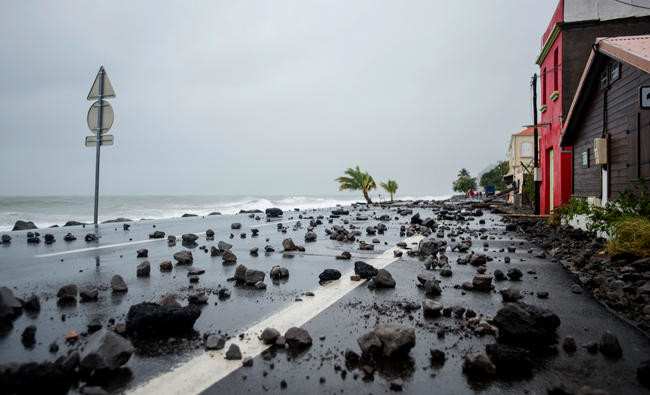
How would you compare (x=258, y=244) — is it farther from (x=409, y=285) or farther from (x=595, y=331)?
(x=595, y=331)

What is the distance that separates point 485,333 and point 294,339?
58.8 inches

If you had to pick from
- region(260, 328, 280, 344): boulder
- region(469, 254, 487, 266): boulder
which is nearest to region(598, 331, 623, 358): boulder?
region(260, 328, 280, 344): boulder

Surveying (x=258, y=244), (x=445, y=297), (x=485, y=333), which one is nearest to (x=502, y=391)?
(x=485, y=333)

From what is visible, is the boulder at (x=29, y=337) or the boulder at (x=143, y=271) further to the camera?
the boulder at (x=143, y=271)

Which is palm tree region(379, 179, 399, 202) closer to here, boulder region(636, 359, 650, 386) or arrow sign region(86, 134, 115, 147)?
arrow sign region(86, 134, 115, 147)

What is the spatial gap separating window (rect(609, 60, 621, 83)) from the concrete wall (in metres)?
6.38

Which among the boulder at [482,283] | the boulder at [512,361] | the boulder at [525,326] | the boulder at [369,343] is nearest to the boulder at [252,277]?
the boulder at [369,343]

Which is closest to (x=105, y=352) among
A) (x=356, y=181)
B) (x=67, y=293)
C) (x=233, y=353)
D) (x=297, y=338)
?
(x=233, y=353)

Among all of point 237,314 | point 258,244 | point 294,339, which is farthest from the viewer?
point 258,244

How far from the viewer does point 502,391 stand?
6.54 feet

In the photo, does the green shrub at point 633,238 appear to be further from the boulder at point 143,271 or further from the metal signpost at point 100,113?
the metal signpost at point 100,113

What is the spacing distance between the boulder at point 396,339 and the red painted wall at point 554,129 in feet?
42.9

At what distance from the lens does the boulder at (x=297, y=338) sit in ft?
8.46

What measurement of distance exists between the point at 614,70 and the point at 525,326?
9.74m
